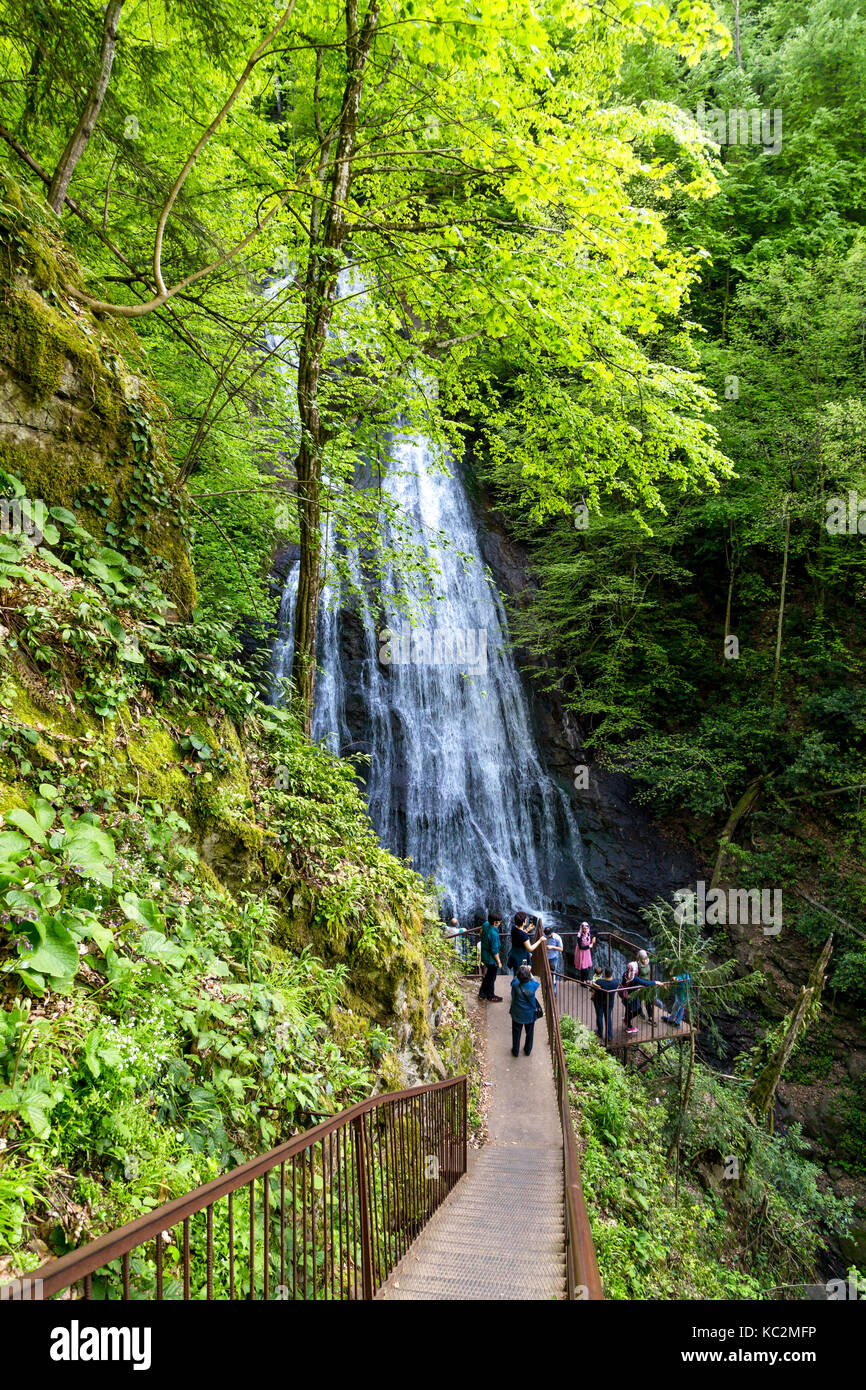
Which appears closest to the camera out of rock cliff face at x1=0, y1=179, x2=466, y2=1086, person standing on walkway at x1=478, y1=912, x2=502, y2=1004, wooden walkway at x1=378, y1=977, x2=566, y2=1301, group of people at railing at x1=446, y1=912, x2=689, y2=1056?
wooden walkway at x1=378, y1=977, x2=566, y2=1301

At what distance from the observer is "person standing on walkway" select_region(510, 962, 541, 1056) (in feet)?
26.3

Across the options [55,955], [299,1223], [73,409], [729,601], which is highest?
[729,601]

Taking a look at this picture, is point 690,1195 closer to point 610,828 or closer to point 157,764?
point 157,764

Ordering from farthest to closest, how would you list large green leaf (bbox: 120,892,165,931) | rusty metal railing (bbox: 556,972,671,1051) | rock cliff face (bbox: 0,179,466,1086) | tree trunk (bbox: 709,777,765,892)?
tree trunk (bbox: 709,777,765,892) → rusty metal railing (bbox: 556,972,671,1051) → rock cliff face (bbox: 0,179,466,1086) → large green leaf (bbox: 120,892,165,931)

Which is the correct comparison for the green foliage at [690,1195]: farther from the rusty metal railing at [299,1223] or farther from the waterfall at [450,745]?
the waterfall at [450,745]

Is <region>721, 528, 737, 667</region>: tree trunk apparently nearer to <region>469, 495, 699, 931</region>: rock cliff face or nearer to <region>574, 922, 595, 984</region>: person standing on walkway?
<region>469, 495, 699, 931</region>: rock cliff face

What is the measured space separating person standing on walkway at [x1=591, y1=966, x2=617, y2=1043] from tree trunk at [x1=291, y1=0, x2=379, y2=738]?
25.4 feet

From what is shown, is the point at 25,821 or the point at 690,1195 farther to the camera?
the point at 690,1195

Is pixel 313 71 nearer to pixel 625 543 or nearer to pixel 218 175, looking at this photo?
pixel 218 175

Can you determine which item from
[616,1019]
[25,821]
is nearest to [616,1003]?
[616,1019]

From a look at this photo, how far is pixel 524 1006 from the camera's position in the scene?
8.31m

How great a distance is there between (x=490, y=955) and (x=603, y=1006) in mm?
2740

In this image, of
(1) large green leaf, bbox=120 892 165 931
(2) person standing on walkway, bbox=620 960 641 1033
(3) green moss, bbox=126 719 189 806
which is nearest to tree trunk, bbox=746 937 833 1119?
(2) person standing on walkway, bbox=620 960 641 1033

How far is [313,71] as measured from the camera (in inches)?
285
